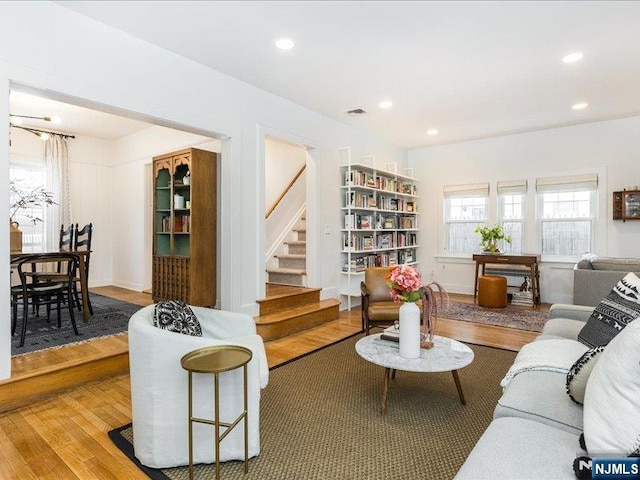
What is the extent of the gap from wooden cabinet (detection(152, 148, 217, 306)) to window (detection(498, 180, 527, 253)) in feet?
16.0

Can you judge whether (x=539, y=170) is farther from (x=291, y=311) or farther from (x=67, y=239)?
(x=67, y=239)

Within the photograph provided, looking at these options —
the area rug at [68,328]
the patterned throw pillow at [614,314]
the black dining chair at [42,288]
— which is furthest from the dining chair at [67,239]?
the patterned throw pillow at [614,314]

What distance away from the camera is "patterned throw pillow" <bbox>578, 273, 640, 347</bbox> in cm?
193

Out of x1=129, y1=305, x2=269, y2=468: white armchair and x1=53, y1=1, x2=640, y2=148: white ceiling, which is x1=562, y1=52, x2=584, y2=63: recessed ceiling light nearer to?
x1=53, y1=1, x2=640, y2=148: white ceiling

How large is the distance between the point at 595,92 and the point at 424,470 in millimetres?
4805

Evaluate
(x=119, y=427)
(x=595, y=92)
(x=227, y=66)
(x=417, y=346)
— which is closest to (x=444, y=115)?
(x=595, y=92)

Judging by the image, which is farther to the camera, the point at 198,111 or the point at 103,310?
the point at 103,310

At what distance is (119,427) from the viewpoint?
227 cm

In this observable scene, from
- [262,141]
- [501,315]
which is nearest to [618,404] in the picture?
[262,141]

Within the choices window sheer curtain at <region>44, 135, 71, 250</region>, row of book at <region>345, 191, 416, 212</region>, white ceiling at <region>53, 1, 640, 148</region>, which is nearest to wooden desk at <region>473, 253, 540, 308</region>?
row of book at <region>345, 191, 416, 212</region>

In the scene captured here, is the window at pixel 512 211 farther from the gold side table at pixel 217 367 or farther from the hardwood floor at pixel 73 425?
the gold side table at pixel 217 367

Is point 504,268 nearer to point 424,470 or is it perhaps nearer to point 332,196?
point 332,196

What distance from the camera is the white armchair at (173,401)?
186cm

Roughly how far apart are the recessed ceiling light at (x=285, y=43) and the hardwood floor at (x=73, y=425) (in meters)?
2.89
